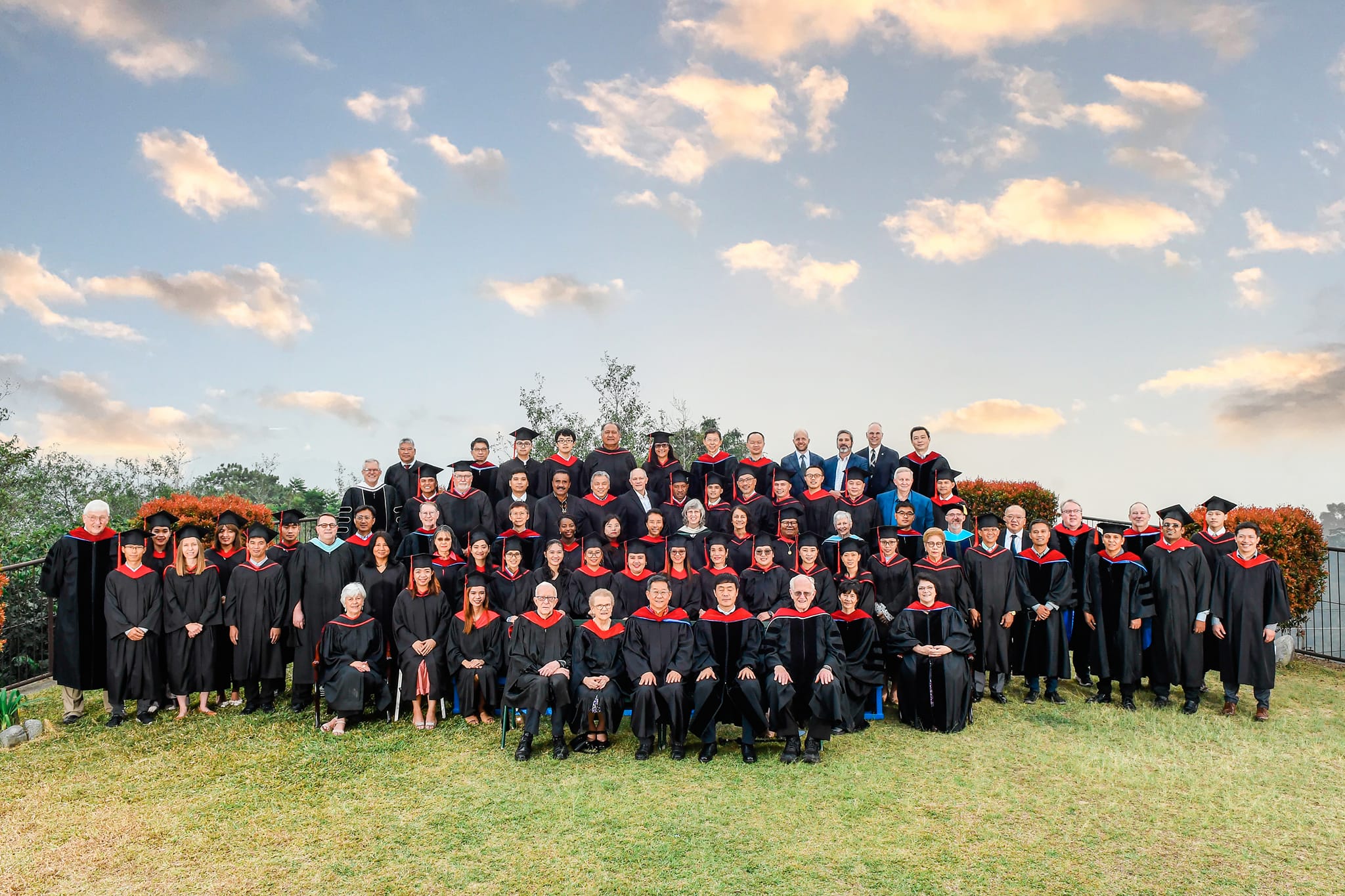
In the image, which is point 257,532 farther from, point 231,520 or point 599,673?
point 599,673

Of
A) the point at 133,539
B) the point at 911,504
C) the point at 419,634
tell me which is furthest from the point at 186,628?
the point at 911,504

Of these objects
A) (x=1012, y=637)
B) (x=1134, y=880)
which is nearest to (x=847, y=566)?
(x=1012, y=637)

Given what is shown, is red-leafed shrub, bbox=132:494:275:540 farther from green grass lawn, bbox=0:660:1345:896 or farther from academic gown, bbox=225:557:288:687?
green grass lawn, bbox=0:660:1345:896

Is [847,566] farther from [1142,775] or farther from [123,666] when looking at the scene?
[123,666]

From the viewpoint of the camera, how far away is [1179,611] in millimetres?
Answer: 8234

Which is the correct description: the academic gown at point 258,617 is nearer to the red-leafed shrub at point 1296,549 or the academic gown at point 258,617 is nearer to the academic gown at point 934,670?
the academic gown at point 934,670

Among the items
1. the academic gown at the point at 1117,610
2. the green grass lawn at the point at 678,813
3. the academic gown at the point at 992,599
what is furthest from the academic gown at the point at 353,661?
the academic gown at the point at 1117,610

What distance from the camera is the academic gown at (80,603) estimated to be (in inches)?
316

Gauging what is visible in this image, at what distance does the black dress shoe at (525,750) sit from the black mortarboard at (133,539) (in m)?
4.21

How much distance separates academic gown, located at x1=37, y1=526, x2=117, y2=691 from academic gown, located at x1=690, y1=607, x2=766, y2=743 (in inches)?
219

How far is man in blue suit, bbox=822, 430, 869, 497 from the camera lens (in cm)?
990

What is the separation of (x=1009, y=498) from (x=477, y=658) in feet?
34.9

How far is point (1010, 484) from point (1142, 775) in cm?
957

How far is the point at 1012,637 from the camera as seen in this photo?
8.58m
